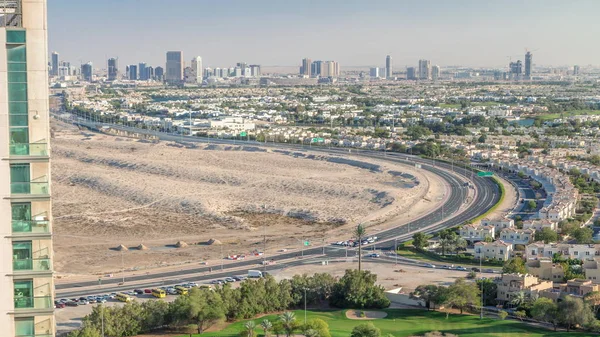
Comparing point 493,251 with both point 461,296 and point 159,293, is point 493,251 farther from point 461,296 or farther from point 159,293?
point 159,293

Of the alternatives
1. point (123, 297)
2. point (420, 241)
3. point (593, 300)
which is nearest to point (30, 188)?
point (123, 297)

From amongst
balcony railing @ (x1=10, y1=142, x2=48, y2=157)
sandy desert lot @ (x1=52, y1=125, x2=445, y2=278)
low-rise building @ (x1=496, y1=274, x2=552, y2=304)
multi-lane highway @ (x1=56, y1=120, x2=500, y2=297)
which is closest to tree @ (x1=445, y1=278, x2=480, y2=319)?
low-rise building @ (x1=496, y1=274, x2=552, y2=304)

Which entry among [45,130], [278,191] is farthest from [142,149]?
[45,130]

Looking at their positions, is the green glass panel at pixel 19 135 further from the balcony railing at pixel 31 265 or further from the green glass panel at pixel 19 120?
the balcony railing at pixel 31 265

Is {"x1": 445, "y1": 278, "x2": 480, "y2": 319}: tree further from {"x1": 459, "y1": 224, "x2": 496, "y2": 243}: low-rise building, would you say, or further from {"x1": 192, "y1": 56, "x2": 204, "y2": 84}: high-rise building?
{"x1": 192, "y1": 56, "x2": 204, "y2": 84}: high-rise building

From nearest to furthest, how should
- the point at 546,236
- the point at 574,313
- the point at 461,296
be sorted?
the point at 574,313
the point at 461,296
the point at 546,236

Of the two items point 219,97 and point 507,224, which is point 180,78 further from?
point 507,224
